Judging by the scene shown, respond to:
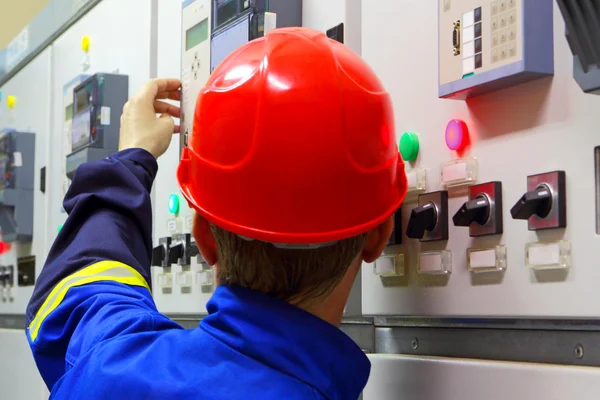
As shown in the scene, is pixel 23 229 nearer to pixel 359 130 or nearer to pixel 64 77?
pixel 64 77

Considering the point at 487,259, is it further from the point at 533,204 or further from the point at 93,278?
the point at 93,278

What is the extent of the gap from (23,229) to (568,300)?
6.64 feet

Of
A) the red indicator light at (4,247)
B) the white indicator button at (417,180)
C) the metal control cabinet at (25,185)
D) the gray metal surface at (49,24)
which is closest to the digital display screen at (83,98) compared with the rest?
the gray metal surface at (49,24)

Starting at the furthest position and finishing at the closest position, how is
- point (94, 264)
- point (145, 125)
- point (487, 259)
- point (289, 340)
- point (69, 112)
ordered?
point (69, 112) → point (145, 125) → point (94, 264) → point (487, 259) → point (289, 340)

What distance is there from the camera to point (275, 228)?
2.89 feet

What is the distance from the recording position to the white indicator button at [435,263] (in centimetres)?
103

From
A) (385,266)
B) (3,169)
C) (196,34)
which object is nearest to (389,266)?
(385,266)

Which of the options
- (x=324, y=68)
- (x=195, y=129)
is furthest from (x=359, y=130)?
(x=195, y=129)

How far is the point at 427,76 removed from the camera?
3.60 feet

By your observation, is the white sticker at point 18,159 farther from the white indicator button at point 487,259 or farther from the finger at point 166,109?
the white indicator button at point 487,259

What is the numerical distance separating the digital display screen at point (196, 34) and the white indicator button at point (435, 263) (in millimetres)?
687

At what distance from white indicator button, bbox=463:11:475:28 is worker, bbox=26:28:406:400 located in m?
0.14

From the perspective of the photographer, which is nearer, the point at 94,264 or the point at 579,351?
the point at 579,351

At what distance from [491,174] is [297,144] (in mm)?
256
